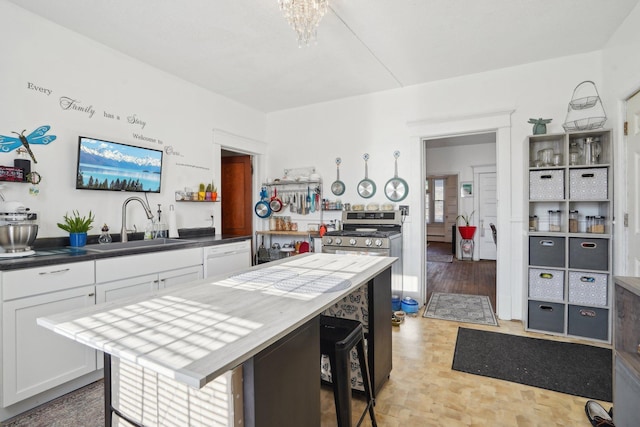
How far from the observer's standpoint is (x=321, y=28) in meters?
2.74

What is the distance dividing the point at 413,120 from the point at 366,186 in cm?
102

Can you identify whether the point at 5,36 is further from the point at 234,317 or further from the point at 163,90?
the point at 234,317

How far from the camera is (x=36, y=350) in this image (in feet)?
6.56

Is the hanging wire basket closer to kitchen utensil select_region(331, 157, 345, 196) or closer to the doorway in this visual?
kitchen utensil select_region(331, 157, 345, 196)

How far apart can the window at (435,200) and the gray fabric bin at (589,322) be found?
22.1 feet

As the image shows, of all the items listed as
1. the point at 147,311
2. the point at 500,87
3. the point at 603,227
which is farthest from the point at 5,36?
the point at 603,227

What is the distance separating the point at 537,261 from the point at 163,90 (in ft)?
14.0

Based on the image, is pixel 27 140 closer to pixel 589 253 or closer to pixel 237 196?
pixel 237 196

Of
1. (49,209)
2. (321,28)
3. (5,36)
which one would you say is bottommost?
(49,209)

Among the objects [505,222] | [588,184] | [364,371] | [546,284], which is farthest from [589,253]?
[364,371]

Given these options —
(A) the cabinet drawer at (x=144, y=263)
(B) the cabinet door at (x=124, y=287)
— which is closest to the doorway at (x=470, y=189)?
(A) the cabinet drawer at (x=144, y=263)

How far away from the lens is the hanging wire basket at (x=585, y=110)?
2980 mm

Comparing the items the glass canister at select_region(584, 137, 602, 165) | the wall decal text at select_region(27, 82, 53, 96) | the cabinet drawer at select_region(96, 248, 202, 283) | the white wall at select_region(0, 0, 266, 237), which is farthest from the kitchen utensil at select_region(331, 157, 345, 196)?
the wall decal text at select_region(27, 82, 53, 96)

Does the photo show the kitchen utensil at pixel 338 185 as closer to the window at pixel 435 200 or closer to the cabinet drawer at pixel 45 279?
the cabinet drawer at pixel 45 279
